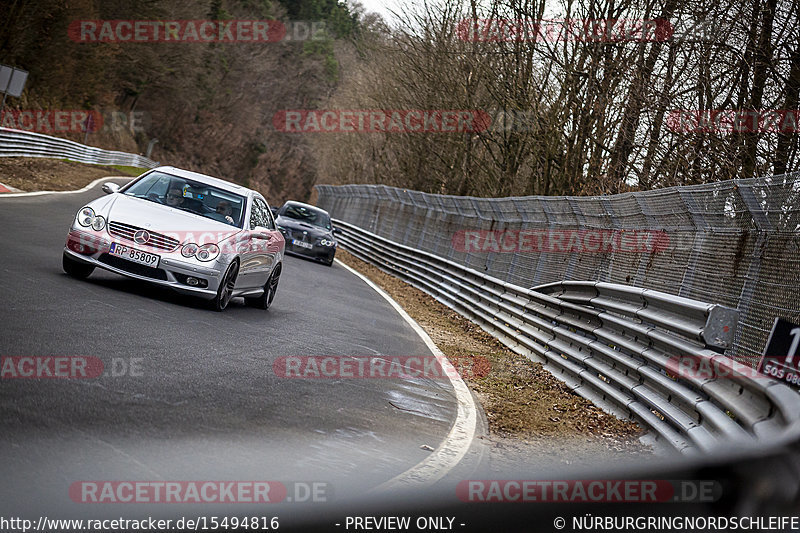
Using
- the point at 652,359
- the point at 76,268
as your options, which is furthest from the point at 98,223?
the point at 652,359

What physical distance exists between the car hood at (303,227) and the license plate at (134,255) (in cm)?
1536

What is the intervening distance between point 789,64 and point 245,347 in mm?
9754

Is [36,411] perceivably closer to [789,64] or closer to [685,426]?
[685,426]

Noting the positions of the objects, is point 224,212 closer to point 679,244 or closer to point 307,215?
point 679,244

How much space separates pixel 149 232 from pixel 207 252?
0.68 metres

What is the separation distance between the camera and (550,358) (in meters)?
11.2

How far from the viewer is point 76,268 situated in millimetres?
10430

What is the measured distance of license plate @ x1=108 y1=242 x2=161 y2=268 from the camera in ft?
32.7

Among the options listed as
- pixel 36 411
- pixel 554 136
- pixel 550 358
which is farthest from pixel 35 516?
pixel 554 136

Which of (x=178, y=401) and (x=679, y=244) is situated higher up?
(x=679, y=244)
